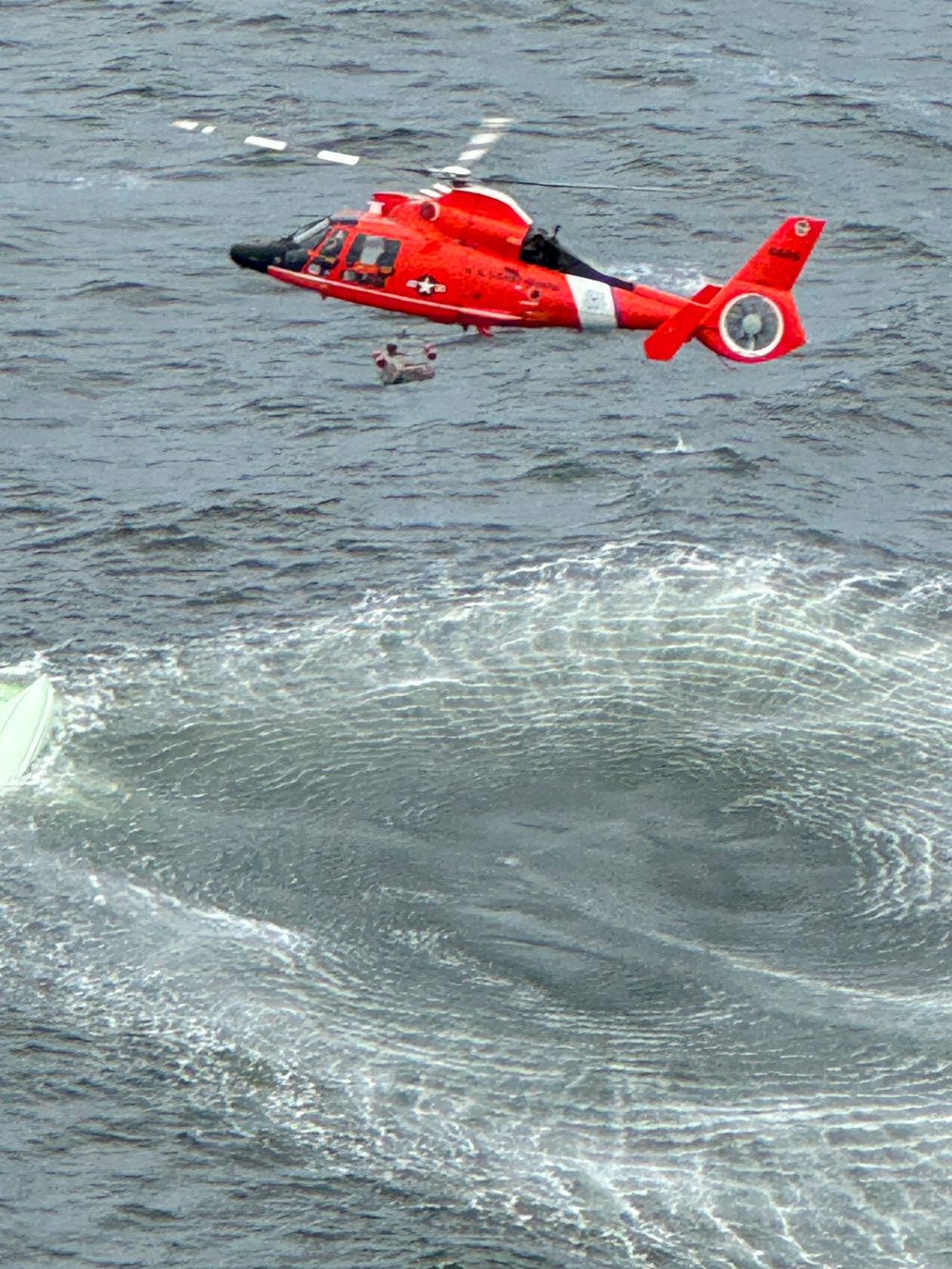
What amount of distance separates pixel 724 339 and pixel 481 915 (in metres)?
19.0

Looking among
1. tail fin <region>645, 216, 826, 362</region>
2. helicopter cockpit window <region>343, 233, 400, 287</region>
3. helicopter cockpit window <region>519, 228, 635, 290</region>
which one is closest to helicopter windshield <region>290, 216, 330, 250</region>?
helicopter cockpit window <region>343, 233, 400, 287</region>

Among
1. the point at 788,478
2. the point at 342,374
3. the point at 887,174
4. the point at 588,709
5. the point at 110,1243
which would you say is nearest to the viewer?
the point at 110,1243

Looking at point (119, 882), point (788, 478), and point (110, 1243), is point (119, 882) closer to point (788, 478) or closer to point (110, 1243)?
→ point (110, 1243)

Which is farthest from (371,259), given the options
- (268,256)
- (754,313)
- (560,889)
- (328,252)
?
(560,889)

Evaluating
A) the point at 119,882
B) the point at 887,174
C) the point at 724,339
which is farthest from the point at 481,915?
the point at 887,174

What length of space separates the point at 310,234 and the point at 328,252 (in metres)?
1.10

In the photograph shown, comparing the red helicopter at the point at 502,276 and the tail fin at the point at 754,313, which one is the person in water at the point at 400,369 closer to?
the red helicopter at the point at 502,276

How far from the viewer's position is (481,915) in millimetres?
46125

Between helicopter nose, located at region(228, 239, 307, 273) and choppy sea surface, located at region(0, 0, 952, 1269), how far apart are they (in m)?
4.58

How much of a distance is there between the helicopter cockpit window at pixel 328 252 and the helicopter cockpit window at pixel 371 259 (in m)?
0.39

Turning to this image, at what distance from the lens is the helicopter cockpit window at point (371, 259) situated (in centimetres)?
5950

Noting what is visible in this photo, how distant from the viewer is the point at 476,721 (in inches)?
2024

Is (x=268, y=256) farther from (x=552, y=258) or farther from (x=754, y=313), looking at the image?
(x=754, y=313)

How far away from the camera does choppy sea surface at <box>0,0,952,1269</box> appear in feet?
133
